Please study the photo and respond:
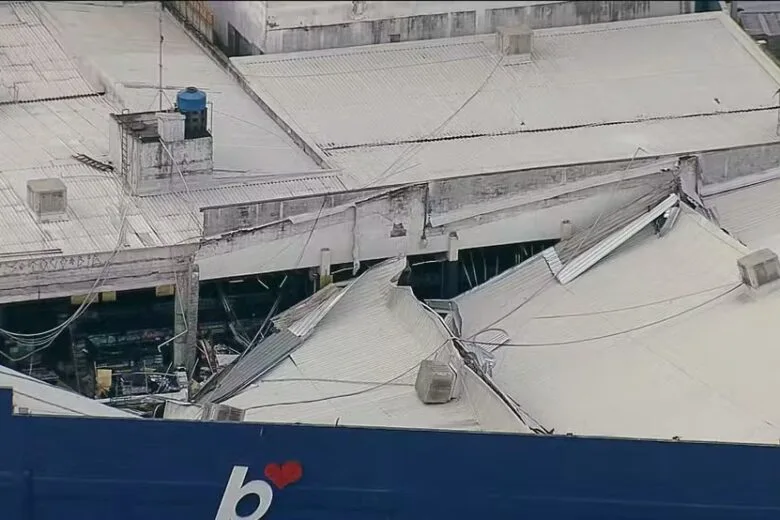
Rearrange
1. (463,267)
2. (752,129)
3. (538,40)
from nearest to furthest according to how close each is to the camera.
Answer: (463,267) < (752,129) < (538,40)

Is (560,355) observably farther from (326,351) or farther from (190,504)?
(190,504)

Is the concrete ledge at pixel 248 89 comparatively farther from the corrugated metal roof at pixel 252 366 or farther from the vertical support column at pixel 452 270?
the corrugated metal roof at pixel 252 366

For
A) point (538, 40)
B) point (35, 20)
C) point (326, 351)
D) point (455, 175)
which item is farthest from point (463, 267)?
point (35, 20)

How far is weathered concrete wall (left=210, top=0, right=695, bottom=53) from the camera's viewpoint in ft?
139

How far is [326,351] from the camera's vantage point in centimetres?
3344

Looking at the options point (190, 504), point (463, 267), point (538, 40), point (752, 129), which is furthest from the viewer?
point (538, 40)

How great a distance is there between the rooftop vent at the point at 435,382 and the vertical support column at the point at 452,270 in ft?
13.5

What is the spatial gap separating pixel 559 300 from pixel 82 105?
998 cm

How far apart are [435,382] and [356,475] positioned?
2.40 m

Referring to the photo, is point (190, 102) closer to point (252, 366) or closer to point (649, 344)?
point (252, 366)

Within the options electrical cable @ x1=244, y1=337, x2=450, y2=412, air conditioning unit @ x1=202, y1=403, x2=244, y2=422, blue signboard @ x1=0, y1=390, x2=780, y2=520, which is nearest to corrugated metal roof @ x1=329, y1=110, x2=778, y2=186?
electrical cable @ x1=244, y1=337, x2=450, y2=412

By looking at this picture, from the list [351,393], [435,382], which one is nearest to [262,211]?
[351,393]

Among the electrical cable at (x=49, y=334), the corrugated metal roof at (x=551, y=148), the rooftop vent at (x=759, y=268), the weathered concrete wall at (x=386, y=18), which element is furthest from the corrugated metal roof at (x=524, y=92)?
the electrical cable at (x=49, y=334)

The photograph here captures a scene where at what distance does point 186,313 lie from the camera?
3397 centimetres
